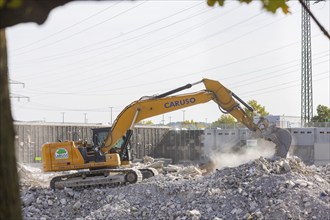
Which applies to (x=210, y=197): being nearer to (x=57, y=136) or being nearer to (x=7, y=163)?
(x=7, y=163)

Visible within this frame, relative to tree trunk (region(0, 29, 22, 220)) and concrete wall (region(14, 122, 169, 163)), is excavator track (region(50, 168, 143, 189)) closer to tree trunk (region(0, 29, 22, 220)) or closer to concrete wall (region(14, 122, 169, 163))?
concrete wall (region(14, 122, 169, 163))

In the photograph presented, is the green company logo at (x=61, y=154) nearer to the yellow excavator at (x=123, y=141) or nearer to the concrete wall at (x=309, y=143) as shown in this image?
the yellow excavator at (x=123, y=141)

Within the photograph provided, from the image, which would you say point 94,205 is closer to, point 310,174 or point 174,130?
point 310,174

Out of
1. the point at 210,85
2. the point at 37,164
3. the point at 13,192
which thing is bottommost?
the point at 37,164

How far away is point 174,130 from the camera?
4341 cm

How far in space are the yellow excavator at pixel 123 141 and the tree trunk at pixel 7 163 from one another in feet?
50.4

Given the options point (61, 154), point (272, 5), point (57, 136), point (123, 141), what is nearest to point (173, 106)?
point (123, 141)

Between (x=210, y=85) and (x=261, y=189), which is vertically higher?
(x=210, y=85)

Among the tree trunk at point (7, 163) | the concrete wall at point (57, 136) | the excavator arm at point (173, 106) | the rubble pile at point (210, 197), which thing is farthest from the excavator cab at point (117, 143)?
the tree trunk at point (7, 163)

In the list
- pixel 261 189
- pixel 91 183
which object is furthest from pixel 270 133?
pixel 91 183

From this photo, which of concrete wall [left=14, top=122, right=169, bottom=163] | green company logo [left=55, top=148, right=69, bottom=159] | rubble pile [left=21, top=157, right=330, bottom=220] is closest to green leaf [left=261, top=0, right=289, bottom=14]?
rubble pile [left=21, top=157, right=330, bottom=220]

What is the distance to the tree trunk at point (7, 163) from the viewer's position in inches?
103

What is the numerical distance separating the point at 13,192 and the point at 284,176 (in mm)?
13705

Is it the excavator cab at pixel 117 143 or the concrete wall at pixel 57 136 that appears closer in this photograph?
the excavator cab at pixel 117 143
